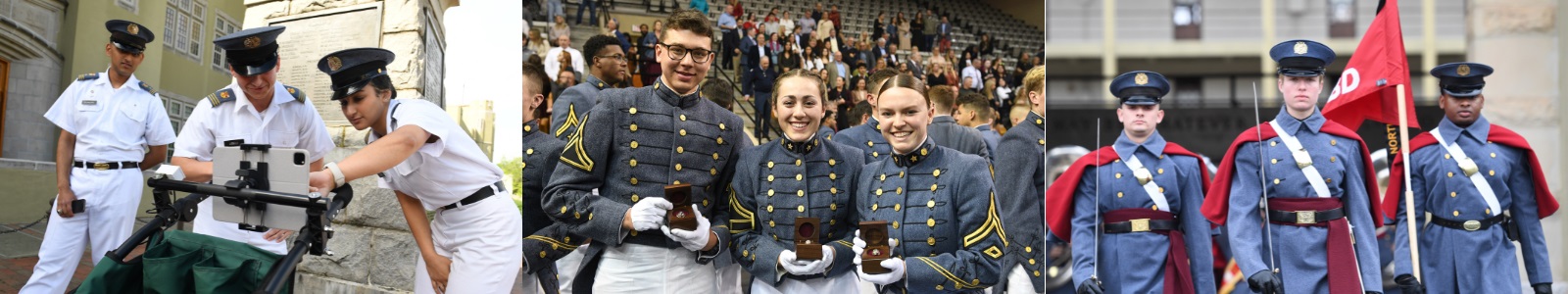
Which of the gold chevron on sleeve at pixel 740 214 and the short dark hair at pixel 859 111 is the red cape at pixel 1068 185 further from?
the gold chevron on sleeve at pixel 740 214

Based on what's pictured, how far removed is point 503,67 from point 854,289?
1.53m

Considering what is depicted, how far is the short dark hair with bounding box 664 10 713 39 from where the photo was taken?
12.1ft

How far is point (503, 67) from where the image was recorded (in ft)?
14.2

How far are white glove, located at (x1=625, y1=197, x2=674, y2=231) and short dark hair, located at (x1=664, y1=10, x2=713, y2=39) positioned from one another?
22.2 inches

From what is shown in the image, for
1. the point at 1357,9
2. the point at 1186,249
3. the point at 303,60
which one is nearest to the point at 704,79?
the point at 303,60

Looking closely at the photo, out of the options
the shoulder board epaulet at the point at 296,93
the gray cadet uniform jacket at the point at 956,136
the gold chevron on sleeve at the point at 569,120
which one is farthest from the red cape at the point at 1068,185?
the shoulder board epaulet at the point at 296,93

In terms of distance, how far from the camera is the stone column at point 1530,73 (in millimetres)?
5617

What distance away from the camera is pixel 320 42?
4562 mm

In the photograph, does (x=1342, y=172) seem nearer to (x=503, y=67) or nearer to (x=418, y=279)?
(x=503, y=67)

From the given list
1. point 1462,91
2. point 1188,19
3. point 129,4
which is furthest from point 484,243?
point 1462,91

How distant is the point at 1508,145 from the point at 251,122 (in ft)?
17.3

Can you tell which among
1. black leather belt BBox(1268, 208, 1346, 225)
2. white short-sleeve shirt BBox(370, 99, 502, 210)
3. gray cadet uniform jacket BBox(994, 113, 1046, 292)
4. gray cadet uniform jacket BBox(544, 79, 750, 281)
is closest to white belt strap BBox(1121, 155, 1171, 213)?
black leather belt BBox(1268, 208, 1346, 225)

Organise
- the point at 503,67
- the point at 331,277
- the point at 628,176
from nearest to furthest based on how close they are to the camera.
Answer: the point at 628,176 → the point at 503,67 → the point at 331,277

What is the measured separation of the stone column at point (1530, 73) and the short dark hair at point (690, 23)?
159 inches
